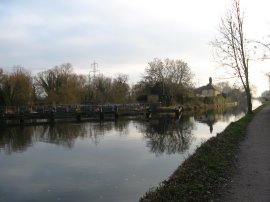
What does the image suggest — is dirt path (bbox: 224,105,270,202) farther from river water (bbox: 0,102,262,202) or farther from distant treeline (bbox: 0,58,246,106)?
distant treeline (bbox: 0,58,246,106)

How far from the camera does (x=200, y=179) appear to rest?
31.4ft

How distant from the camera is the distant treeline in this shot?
66812mm

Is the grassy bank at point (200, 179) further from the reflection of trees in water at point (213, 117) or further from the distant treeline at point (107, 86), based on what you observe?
the distant treeline at point (107, 86)

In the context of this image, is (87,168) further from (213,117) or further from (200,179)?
(213,117)

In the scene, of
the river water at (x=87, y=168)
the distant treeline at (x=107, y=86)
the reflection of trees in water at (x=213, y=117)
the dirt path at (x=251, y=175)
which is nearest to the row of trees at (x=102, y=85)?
the distant treeline at (x=107, y=86)

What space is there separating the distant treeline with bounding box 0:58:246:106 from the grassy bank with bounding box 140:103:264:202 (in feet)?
175

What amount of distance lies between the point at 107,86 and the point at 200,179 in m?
69.3

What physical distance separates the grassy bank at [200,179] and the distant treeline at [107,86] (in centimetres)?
5328

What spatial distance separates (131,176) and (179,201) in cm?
561

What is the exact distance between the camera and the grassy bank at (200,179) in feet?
26.9

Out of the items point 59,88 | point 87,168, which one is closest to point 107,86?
point 59,88

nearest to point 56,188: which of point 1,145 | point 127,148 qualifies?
point 127,148

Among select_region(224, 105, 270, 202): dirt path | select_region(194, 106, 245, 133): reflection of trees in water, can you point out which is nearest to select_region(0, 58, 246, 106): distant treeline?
select_region(194, 106, 245, 133): reflection of trees in water

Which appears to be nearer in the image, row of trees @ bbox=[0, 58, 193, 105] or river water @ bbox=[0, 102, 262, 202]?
river water @ bbox=[0, 102, 262, 202]
